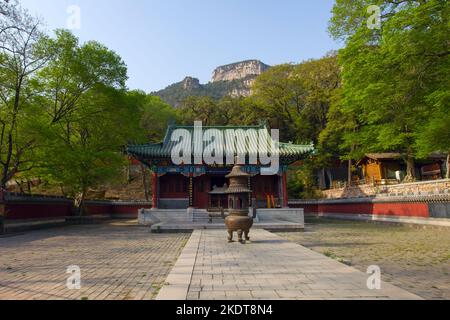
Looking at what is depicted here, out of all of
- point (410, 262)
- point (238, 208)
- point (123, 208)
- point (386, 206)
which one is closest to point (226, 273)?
point (410, 262)

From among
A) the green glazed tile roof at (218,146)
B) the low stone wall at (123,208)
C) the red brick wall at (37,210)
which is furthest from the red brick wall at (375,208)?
the red brick wall at (37,210)

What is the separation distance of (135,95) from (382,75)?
67.8ft

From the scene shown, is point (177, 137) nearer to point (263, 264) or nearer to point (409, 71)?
point (409, 71)

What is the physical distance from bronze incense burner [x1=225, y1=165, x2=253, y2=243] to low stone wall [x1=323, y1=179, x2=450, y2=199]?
1117cm

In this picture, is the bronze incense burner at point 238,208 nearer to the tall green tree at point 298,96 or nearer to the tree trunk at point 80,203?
the tree trunk at point 80,203

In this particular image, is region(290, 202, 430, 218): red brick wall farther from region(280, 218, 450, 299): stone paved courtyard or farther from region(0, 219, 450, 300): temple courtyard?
region(0, 219, 450, 300): temple courtyard

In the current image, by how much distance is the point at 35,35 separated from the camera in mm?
16844

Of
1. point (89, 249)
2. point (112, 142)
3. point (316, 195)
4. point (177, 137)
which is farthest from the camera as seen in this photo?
point (316, 195)

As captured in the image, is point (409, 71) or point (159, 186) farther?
point (159, 186)

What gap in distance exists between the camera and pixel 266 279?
5898 mm

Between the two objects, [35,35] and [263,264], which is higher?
[35,35]

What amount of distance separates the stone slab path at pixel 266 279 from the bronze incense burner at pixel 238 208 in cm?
251

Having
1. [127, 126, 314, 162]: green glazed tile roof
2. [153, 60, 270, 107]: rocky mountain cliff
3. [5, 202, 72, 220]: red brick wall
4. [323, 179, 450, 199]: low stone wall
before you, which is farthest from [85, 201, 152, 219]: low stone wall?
[153, 60, 270, 107]: rocky mountain cliff

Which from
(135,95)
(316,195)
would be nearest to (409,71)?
(135,95)
